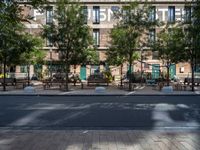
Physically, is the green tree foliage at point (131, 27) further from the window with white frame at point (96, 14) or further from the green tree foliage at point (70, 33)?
the window with white frame at point (96, 14)

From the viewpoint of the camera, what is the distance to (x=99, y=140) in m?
9.94

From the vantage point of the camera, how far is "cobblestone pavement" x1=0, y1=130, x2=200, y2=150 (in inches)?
353

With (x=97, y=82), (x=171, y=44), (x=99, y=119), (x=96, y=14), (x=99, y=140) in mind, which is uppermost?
(x=96, y=14)

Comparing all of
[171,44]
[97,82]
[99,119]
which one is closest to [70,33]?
[97,82]

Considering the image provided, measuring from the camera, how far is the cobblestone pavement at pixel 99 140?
897 centimetres

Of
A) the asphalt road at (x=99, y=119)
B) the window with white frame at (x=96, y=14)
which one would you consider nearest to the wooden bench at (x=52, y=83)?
the window with white frame at (x=96, y=14)

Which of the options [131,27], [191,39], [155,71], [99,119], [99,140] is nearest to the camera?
[99,140]

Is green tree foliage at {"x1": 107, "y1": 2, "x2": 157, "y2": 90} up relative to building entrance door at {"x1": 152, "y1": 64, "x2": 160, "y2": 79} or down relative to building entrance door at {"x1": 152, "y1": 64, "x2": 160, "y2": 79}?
up

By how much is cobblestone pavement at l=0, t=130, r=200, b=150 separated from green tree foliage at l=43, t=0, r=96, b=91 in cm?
2500

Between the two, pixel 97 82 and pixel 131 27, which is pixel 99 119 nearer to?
pixel 131 27

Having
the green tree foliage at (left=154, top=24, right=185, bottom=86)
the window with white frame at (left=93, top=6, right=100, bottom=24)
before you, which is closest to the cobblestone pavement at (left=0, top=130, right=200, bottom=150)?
the green tree foliage at (left=154, top=24, right=185, bottom=86)

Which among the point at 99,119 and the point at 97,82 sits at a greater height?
the point at 97,82

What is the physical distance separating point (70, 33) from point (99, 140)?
2655 centimetres

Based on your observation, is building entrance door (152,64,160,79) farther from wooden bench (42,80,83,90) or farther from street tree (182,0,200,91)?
street tree (182,0,200,91)
